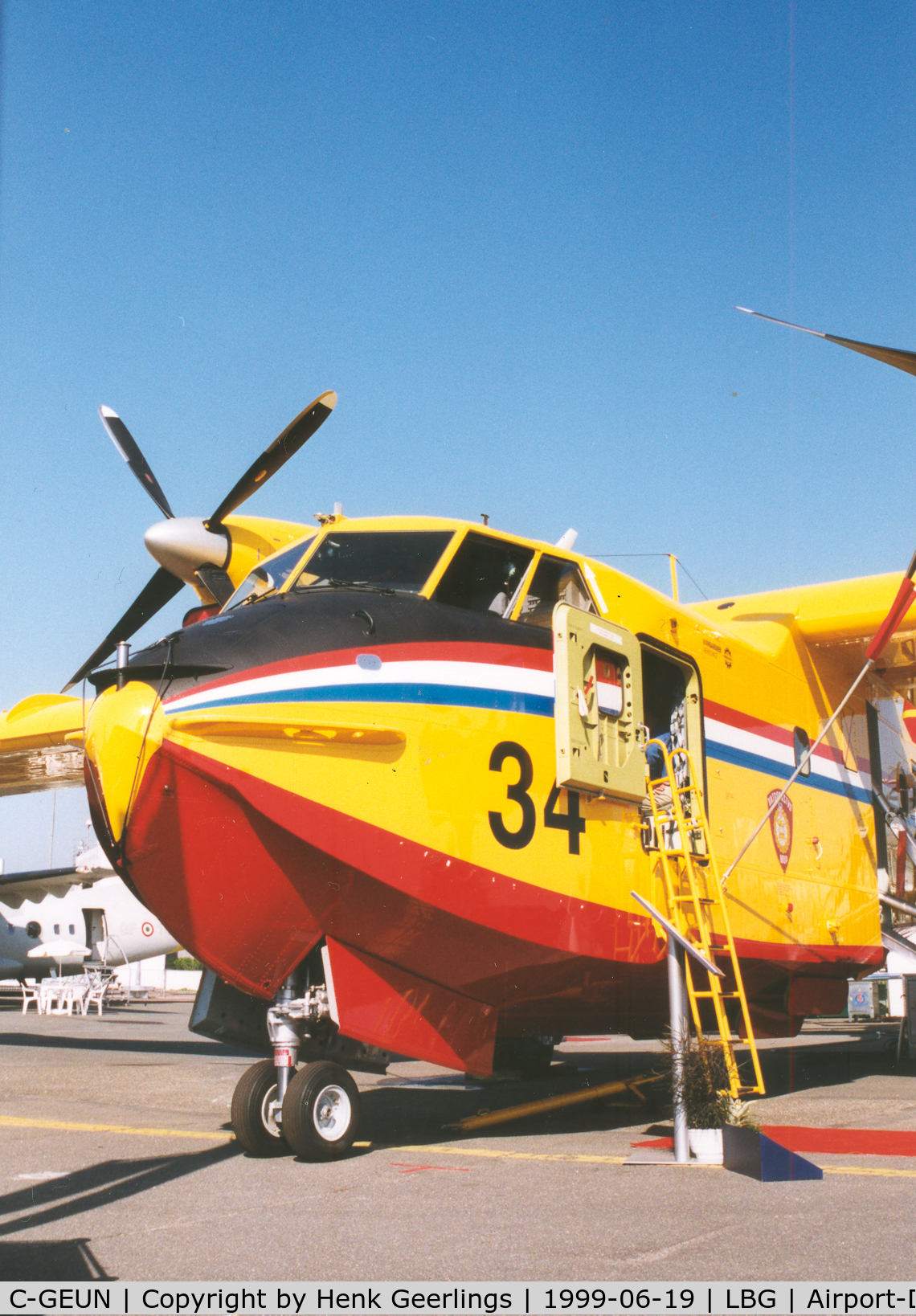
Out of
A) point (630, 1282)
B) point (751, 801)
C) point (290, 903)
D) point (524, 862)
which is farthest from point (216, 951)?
point (751, 801)

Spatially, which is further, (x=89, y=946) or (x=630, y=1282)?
(x=89, y=946)

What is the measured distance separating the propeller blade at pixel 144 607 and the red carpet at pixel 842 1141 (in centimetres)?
810

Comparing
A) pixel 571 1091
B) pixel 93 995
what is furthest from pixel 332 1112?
pixel 93 995

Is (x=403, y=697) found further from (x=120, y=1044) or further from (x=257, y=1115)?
(x=120, y=1044)

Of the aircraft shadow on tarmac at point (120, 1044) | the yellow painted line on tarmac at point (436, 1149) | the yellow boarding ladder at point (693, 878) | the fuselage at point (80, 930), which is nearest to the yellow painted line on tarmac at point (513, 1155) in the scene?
the yellow painted line on tarmac at point (436, 1149)

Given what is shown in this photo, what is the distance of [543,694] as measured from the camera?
761 centimetres

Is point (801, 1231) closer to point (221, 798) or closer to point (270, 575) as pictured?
point (221, 798)

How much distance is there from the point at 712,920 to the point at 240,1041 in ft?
13.0

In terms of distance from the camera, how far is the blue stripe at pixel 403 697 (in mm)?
6355

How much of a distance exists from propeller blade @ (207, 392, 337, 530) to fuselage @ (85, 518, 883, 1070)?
9.53ft

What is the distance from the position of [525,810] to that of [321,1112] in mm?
2322

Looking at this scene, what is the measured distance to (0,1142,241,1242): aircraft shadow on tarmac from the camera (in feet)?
17.5

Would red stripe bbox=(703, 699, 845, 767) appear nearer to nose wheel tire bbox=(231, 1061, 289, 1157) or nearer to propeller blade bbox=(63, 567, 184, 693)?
nose wheel tire bbox=(231, 1061, 289, 1157)

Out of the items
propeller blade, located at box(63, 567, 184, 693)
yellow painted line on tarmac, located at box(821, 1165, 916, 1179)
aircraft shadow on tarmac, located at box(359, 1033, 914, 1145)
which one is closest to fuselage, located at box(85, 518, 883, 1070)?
aircraft shadow on tarmac, located at box(359, 1033, 914, 1145)
